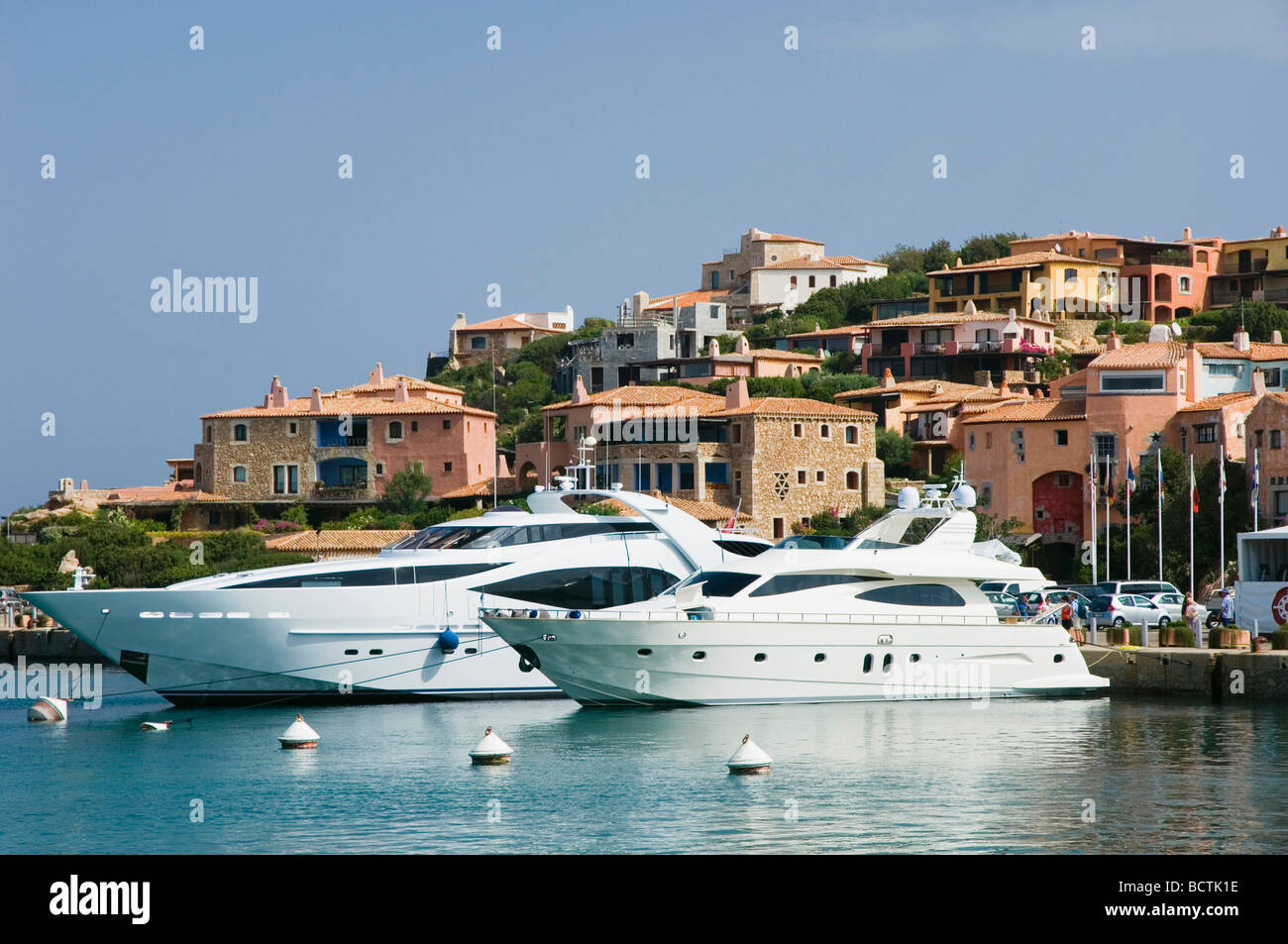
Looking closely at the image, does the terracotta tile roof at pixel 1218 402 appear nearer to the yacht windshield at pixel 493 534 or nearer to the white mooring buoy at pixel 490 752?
the yacht windshield at pixel 493 534

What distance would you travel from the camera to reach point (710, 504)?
60031 mm

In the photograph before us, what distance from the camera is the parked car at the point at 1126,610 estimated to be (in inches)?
1423

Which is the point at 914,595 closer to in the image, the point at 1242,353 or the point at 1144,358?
the point at 1144,358

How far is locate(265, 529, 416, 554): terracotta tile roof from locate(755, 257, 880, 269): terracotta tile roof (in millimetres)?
51880

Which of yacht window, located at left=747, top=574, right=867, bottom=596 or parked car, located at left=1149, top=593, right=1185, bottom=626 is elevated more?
yacht window, located at left=747, top=574, right=867, bottom=596

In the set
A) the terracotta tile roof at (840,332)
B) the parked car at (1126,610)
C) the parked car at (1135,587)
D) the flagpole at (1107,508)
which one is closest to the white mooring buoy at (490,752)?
the parked car at (1126,610)

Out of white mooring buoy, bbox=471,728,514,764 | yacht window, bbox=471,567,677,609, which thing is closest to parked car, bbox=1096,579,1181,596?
yacht window, bbox=471,567,677,609

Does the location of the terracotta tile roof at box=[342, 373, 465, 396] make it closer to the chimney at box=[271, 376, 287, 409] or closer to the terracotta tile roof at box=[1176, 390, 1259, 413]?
the chimney at box=[271, 376, 287, 409]

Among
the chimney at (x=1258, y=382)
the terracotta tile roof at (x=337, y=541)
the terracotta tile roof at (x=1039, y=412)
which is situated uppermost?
the chimney at (x=1258, y=382)

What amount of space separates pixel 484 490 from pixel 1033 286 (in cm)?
3525

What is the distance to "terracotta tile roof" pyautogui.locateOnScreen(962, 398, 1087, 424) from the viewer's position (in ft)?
189

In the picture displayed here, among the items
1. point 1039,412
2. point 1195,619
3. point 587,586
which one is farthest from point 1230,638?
point 1039,412

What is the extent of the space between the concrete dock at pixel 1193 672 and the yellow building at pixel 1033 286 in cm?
5843
